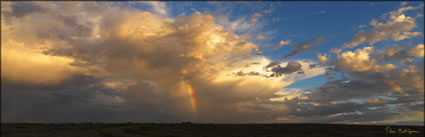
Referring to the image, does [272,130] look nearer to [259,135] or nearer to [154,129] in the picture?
[259,135]

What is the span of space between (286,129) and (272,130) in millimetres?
3038

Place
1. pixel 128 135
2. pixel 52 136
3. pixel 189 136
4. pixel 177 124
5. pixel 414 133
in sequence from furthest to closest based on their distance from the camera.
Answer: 1. pixel 177 124
2. pixel 414 133
3. pixel 189 136
4. pixel 128 135
5. pixel 52 136

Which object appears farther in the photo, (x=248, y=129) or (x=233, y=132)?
(x=248, y=129)

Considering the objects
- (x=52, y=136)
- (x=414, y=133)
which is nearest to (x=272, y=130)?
(x=414, y=133)

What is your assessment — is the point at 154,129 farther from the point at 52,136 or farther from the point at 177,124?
the point at 52,136

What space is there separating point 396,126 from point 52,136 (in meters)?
58.2

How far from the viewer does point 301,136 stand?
44.2 metres

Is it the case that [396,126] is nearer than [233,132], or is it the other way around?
[233,132]

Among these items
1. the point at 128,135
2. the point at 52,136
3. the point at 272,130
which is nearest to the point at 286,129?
the point at 272,130

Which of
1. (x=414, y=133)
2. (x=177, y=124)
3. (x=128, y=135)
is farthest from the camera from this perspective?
(x=177, y=124)

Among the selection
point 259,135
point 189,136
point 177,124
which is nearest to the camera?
point 189,136

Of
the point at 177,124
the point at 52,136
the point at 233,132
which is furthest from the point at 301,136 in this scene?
the point at 52,136

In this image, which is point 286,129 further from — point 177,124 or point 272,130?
point 177,124

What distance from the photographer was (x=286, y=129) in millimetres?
50906
